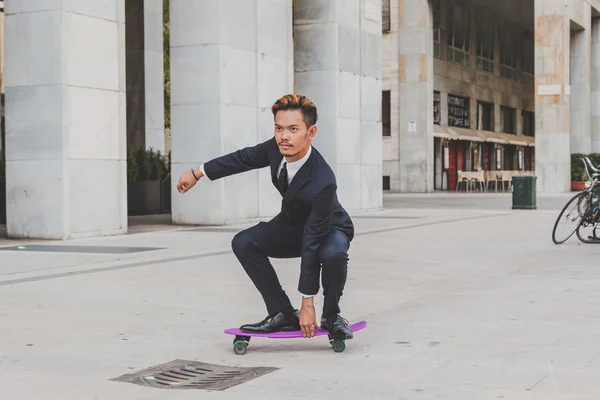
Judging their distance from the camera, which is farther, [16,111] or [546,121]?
[546,121]

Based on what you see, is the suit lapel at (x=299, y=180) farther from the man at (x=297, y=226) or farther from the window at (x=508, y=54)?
the window at (x=508, y=54)

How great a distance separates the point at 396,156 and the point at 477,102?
33.1 feet

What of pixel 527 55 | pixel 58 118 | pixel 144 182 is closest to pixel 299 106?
pixel 58 118

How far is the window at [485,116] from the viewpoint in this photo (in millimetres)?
48344

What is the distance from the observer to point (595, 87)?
1768 inches

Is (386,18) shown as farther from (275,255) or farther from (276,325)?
(276,325)

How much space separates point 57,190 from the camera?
14.5 m

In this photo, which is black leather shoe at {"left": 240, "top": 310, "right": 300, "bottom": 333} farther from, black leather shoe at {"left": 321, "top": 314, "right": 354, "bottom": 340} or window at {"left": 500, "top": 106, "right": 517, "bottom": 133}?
window at {"left": 500, "top": 106, "right": 517, "bottom": 133}

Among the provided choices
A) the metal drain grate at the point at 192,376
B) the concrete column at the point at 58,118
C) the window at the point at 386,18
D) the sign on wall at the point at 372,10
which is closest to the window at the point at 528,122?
the window at the point at 386,18

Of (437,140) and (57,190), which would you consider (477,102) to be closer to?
(437,140)

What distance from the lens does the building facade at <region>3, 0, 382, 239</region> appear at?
47.7 ft

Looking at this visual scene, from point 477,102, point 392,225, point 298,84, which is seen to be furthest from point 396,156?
point 392,225

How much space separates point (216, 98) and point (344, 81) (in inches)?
207

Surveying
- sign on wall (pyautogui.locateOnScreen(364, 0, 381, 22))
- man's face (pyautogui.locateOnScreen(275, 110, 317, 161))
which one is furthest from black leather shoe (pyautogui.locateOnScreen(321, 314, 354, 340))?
sign on wall (pyautogui.locateOnScreen(364, 0, 381, 22))
